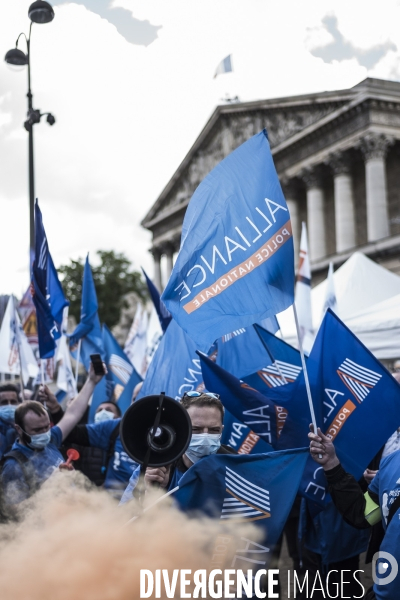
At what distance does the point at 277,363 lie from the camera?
16.8ft

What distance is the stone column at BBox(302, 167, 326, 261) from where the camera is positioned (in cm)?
3428

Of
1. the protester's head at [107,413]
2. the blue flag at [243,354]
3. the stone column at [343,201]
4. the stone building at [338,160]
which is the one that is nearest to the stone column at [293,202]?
the stone building at [338,160]

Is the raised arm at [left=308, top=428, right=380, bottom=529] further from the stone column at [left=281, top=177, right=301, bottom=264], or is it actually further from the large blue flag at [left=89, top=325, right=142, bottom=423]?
the stone column at [left=281, top=177, right=301, bottom=264]

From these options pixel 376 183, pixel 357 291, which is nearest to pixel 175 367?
pixel 357 291

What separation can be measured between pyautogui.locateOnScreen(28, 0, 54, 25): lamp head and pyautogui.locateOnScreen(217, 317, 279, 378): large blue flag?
6.84 meters

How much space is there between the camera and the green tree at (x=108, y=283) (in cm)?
5700

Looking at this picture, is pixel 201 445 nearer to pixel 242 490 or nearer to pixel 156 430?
pixel 242 490

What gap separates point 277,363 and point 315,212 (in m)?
30.6

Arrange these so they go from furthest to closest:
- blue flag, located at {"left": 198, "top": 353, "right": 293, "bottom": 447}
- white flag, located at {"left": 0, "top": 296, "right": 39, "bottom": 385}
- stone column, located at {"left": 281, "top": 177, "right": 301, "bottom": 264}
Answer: stone column, located at {"left": 281, "top": 177, "right": 301, "bottom": 264}
white flag, located at {"left": 0, "top": 296, "right": 39, "bottom": 385}
blue flag, located at {"left": 198, "top": 353, "right": 293, "bottom": 447}

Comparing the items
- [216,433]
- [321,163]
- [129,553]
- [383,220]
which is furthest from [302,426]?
[321,163]

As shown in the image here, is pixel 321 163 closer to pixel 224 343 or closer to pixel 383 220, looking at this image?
pixel 383 220

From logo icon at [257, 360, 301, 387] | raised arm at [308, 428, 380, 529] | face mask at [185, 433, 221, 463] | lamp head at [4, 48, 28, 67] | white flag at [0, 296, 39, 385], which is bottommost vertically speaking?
raised arm at [308, 428, 380, 529]

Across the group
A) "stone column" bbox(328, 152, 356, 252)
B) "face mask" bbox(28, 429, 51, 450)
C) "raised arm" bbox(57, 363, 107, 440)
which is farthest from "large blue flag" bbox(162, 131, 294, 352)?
"stone column" bbox(328, 152, 356, 252)

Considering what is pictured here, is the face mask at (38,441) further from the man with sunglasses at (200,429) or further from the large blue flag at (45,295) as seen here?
the large blue flag at (45,295)
